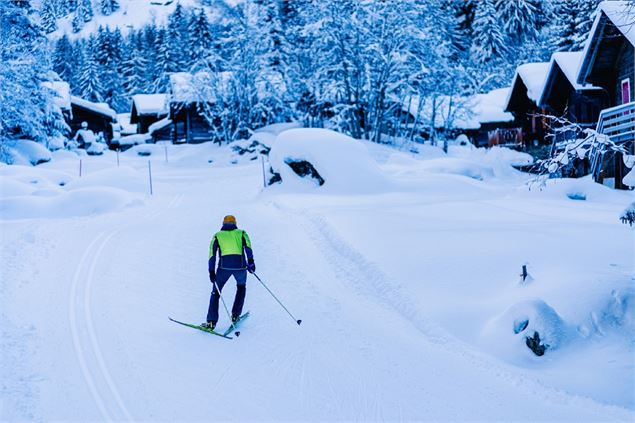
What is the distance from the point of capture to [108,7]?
181875 millimetres

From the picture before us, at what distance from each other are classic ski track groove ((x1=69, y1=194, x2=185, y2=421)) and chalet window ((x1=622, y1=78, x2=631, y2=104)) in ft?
62.9

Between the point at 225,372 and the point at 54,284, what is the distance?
15.8 feet

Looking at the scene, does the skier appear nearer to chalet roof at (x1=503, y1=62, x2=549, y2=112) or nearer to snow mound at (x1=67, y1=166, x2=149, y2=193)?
snow mound at (x1=67, y1=166, x2=149, y2=193)

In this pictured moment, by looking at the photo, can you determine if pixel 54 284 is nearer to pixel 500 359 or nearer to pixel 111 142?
pixel 500 359

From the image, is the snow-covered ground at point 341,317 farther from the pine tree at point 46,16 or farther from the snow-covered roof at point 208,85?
the snow-covered roof at point 208,85

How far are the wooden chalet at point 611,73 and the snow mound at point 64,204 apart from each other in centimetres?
1615

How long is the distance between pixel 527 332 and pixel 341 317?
8.89 ft

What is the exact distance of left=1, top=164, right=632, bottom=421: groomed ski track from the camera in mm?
5527

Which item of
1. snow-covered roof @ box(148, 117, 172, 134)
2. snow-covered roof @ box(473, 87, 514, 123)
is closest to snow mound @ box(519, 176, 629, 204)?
snow-covered roof @ box(473, 87, 514, 123)

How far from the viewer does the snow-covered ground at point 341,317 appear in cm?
570

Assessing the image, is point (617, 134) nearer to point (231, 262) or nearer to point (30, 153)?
point (231, 262)

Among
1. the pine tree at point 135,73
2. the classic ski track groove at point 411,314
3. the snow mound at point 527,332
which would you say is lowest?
the classic ski track groove at point 411,314

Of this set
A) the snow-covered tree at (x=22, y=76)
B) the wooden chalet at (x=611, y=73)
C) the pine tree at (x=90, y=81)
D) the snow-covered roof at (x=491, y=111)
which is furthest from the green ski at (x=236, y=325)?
the pine tree at (x=90, y=81)

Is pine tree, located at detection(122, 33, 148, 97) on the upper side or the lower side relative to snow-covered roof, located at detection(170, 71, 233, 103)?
upper
